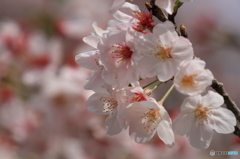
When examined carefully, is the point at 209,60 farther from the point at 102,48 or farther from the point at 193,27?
the point at 102,48

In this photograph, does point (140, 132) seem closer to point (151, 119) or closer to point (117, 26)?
point (151, 119)

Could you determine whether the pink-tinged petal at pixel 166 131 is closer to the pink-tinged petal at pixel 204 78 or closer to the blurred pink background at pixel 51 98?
the pink-tinged petal at pixel 204 78

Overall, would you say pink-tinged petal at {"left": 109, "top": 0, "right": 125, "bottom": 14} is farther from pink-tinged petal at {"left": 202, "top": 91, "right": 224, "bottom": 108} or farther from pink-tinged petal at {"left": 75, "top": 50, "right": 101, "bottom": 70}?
pink-tinged petal at {"left": 202, "top": 91, "right": 224, "bottom": 108}

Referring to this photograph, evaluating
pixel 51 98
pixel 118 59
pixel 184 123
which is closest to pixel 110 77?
pixel 118 59

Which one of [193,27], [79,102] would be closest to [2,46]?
[79,102]

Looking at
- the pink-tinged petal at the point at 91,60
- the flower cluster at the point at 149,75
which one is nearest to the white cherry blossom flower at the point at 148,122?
the flower cluster at the point at 149,75

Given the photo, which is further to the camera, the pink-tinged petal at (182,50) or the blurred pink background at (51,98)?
the blurred pink background at (51,98)
